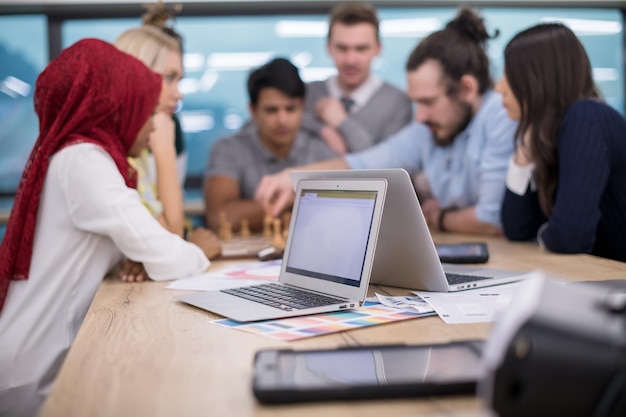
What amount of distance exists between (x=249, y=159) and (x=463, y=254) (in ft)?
6.27

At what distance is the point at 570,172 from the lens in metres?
2.04

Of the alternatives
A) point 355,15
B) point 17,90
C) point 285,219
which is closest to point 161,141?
point 285,219

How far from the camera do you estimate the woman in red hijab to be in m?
1.61

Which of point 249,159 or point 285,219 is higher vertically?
point 249,159

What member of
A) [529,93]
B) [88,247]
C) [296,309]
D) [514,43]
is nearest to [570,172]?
[529,93]

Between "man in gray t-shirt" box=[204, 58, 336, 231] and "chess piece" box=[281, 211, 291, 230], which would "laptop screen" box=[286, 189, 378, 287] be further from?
"man in gray t-shirt" box=[204, 58, 336, 231]

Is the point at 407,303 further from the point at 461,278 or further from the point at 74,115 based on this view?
the point at 74,115

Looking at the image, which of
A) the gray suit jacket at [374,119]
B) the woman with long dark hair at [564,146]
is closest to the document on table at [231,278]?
the woman with long dark hair at [564,146]

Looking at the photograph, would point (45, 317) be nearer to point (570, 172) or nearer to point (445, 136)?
point (570, 172)

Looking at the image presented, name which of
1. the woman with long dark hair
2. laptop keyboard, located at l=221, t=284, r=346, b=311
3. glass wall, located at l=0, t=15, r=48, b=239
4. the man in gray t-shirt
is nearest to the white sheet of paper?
laptop keyboard, located at l=221, t=284, r=346, b=311

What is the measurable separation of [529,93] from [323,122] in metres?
1.92

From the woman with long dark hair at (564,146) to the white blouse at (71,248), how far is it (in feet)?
3.84

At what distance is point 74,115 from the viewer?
5.84 ft

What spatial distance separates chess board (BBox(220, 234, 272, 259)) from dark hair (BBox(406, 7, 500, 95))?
1.11 meters
